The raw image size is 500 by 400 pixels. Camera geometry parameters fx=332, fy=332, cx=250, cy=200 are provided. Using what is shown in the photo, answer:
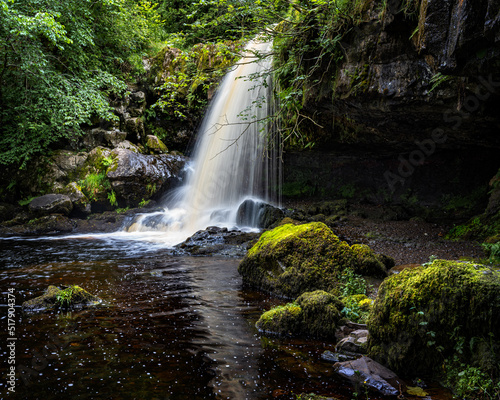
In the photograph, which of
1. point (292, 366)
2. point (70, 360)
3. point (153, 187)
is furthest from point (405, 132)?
point (153, 187)

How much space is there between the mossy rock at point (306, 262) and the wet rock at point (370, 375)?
2.04 metres

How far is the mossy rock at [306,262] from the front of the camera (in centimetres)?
562

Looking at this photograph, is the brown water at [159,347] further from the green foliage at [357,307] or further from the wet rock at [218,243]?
the wet rock at [218,243]

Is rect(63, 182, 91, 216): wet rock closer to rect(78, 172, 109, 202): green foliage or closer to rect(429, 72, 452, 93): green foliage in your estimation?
rect(78, 172, 109, 202): green foliage

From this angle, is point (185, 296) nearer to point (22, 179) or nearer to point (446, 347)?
point (446, 347)

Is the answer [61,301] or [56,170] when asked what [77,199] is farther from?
[61,301]

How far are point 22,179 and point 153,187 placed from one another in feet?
19.9

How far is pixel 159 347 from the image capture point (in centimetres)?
390

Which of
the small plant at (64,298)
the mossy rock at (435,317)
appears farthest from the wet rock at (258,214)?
the mossy rock at (435,317)
